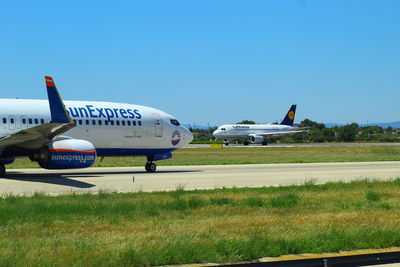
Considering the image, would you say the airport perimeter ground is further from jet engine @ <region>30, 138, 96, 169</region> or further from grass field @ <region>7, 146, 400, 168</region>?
grass field @ <region>7, 146, 400, 168</region>

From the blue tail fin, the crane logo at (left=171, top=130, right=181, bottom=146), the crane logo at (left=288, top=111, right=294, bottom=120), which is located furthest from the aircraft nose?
the crane logo at (left=288, top=111, right=294, bottom=120)

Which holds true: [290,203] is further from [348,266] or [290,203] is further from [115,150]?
[115,150]

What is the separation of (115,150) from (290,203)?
1457 cm

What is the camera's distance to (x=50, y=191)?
18.8 meters

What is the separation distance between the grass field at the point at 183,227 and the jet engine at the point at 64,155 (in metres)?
6.34

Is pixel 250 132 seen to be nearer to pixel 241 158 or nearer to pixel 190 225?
pixel 241 158

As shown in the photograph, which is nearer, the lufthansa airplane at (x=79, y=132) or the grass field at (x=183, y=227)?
the grass field at (x=183, y=227)

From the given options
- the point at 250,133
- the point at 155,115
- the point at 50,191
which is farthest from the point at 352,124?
the point at 50,191

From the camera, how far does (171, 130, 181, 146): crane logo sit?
2992cm

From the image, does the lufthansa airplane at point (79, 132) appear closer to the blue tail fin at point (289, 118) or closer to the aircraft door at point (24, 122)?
the aircraft door at point (24, 122)

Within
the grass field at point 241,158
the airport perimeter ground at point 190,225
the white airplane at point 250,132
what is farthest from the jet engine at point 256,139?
the airport perimeter ground at point 190,225

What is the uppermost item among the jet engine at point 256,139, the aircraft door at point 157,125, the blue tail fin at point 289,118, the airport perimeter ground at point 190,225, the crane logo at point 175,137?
the blue tail fin at point 289,118

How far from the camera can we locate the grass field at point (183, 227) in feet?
27.2

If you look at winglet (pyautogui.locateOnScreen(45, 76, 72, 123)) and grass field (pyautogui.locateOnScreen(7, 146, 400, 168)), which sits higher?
winglet (pyautogui.locateOnScreen(45, 76, 72, 123))
